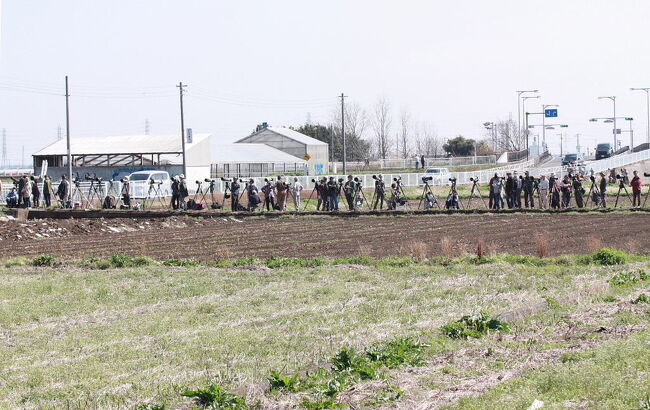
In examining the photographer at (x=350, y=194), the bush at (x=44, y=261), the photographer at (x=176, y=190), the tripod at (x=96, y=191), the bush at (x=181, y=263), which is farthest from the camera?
the tripod at (x=96, y=191)

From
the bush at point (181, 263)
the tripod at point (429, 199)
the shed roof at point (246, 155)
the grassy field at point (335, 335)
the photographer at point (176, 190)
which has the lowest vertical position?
the grassy field at point (335, 335)

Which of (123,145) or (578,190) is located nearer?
(578,190)

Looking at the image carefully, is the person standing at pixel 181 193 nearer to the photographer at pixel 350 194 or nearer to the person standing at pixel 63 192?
the person standing at pixel 63 192

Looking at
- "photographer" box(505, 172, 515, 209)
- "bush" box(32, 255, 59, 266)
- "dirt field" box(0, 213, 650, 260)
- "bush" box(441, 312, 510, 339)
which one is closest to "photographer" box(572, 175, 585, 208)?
"photographer" box(505, 172, 515, 209)

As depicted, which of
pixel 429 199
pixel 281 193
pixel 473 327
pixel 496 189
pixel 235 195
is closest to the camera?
pixel 473 327

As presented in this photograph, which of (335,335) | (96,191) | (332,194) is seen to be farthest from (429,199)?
(335,335)

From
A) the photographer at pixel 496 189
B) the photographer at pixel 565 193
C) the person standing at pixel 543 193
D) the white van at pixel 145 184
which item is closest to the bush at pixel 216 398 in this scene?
the photographer at pixel 496 189

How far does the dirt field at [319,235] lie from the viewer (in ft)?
80.0

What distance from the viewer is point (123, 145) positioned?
7894 centimetres

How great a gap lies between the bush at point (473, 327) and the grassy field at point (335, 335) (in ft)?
0.10

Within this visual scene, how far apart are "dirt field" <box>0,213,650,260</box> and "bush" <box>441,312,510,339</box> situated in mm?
9871

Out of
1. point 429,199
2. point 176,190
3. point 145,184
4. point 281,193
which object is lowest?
point 429,199

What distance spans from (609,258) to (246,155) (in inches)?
2847

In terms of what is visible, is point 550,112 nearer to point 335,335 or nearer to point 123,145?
point 123,145
